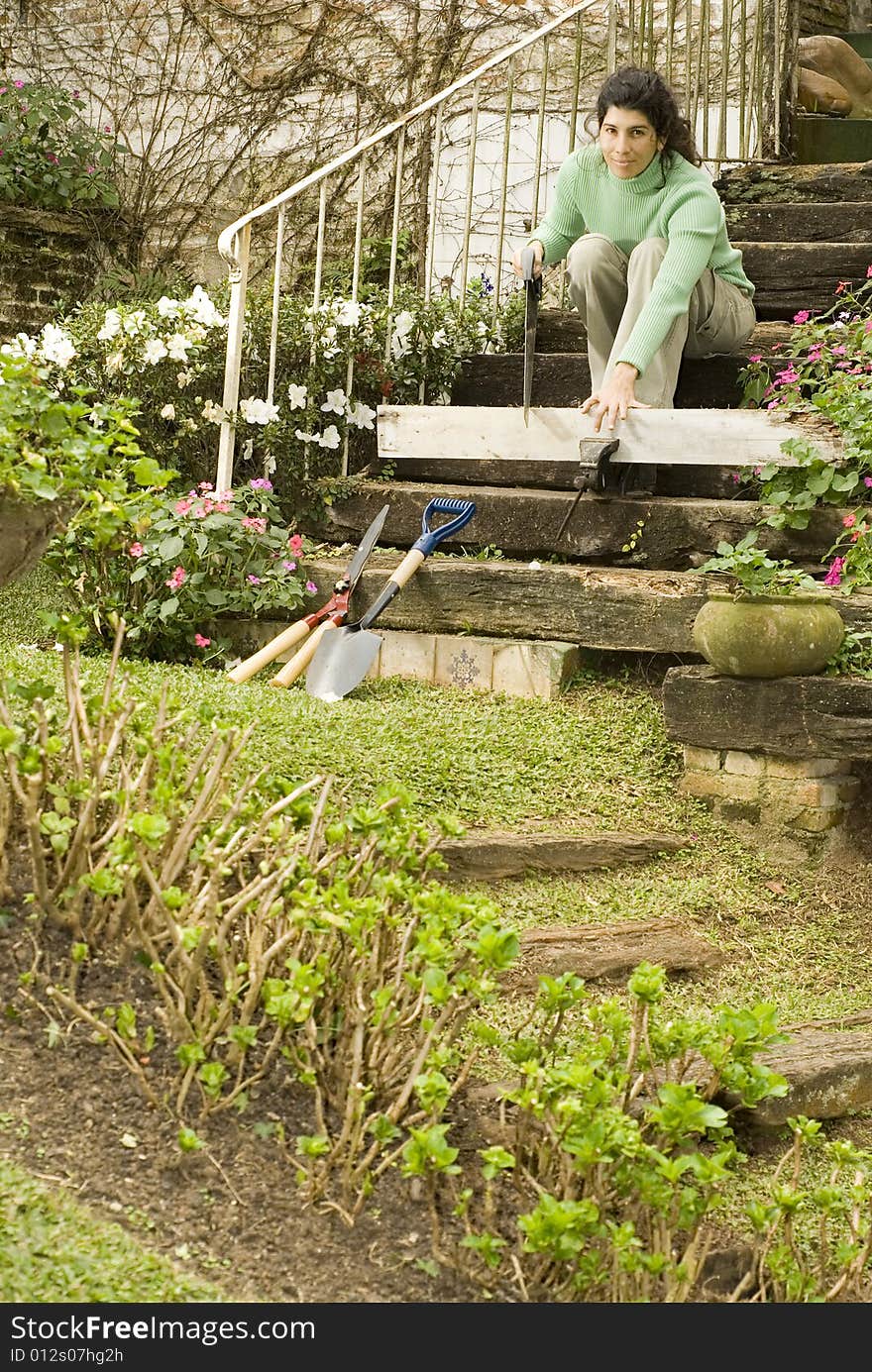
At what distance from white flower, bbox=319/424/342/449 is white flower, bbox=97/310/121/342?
0.75 metres

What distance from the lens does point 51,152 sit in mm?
7457

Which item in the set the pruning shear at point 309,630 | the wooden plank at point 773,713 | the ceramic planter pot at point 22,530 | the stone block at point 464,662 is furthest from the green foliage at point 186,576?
the ceramic planter pot at point 22,530

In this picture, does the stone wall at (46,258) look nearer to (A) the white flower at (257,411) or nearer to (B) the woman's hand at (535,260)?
(A) the white flower at (257,411)

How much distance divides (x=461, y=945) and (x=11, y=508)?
974 mm

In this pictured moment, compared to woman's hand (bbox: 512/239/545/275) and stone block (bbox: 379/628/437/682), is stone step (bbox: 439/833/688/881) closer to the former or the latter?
stone block (bbox: 379/628/437/682)

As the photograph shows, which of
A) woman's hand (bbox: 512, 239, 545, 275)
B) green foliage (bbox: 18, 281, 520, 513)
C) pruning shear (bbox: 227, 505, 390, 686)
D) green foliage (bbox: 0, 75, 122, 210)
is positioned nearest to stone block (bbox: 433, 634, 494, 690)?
pruning shear (bbox: 227, 505, 390, 686)

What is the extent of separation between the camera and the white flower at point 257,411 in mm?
4516

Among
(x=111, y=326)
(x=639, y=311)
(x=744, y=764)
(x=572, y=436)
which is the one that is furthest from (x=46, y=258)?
(x=744, y=764)

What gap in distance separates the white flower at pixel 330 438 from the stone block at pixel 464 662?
825 millimetres

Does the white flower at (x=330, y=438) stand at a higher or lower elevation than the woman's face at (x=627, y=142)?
lower

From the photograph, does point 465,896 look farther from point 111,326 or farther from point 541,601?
point 111,326

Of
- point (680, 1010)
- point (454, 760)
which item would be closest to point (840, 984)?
point (680, 1010)

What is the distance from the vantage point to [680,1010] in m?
2.93

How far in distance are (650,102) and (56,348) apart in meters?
1.93
